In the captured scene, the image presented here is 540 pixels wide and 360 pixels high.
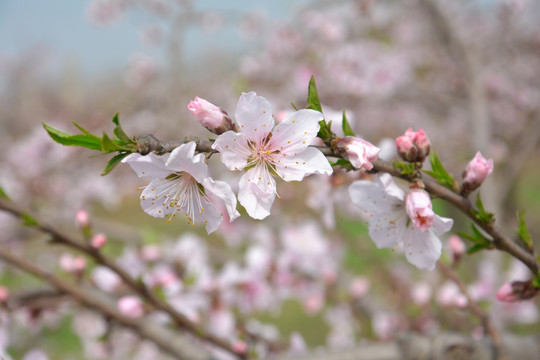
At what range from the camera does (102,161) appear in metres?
5.36

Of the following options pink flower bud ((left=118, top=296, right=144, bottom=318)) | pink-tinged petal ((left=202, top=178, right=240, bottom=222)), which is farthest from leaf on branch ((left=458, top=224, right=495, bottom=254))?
pink flower bud ((left=118, top=296, right=144, bottom=318))

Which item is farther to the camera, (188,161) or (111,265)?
(111,265)

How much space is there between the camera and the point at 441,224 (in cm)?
100

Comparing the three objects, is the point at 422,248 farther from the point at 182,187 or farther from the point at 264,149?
the point at 182,187

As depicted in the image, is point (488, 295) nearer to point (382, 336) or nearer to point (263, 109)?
point (382, 336)

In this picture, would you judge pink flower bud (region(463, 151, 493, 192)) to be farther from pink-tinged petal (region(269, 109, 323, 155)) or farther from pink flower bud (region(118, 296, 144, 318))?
pink flower bud (region(118, 296, 144, 318))

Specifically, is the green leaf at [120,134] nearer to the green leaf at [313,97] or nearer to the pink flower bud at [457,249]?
the green leaf at [313,97]

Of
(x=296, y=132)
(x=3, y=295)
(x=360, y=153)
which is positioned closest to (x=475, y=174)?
(x=360, y=153)

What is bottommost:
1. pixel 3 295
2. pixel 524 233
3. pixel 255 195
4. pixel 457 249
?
pixel 3 295

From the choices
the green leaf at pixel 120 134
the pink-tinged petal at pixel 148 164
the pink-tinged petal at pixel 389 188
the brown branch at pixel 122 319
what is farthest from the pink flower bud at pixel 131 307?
the pink-tinged petal at pixel 389 188

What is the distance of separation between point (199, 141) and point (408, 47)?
7.06 meters

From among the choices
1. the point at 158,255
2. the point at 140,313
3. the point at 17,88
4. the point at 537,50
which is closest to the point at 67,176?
the point at 158,255

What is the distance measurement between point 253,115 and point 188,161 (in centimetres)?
20

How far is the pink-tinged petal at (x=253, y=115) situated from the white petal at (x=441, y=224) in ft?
1.53
